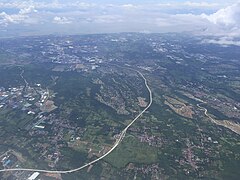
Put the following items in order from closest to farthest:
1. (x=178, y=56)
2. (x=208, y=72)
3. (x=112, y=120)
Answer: (x=112, y=120)
(x=208, y=72)
(x=178, y=56)

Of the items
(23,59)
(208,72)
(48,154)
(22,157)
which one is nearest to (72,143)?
(48,154)

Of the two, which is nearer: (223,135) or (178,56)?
(223,135)

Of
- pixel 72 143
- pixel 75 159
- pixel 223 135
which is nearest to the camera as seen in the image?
pixel 75 159

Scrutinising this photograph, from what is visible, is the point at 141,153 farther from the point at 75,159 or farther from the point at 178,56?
the point at 178,56

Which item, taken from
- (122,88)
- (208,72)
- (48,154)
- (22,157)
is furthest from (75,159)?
(208,72)

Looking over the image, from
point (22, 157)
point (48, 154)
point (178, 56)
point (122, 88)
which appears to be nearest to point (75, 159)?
point (48, 154)

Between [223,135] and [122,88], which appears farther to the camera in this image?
[122,88]

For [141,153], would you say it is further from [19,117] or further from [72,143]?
[19,117]

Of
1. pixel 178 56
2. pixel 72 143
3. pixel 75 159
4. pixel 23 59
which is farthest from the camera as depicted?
pixel 178 56

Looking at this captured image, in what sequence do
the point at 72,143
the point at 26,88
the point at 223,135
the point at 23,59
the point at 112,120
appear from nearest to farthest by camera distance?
the point at 72,143
the point at 223,135
the point at 112,120
the point at 26,88
the point at 23,59
